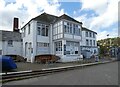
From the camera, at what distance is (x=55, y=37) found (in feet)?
A: 84.5

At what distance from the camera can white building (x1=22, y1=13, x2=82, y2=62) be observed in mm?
24203

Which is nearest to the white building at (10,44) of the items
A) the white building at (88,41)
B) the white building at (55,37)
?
the white building at (55,37)

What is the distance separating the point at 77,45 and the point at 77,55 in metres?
1.80

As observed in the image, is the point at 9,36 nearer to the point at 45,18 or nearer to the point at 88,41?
the point at 45,18

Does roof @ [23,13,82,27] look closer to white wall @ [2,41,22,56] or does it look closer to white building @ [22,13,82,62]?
white building @ [22,13,82,62]

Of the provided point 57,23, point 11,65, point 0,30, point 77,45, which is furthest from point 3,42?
point 11,65

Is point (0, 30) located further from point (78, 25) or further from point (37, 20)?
point (78, 25)

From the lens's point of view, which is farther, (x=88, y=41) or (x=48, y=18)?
(x=88, y=41)

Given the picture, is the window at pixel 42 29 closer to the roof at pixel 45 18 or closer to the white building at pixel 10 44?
the roof at pixel 45 18

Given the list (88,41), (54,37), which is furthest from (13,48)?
(88,41)

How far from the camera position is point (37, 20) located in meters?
24.9

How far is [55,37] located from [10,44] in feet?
39.3

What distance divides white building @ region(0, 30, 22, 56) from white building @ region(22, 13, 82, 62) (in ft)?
20.7

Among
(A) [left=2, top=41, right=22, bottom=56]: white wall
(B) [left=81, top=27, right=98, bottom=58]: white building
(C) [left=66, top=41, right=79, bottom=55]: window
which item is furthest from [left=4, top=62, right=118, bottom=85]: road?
(B) [left=81, top=27, right=98, bottom=58]: white building
